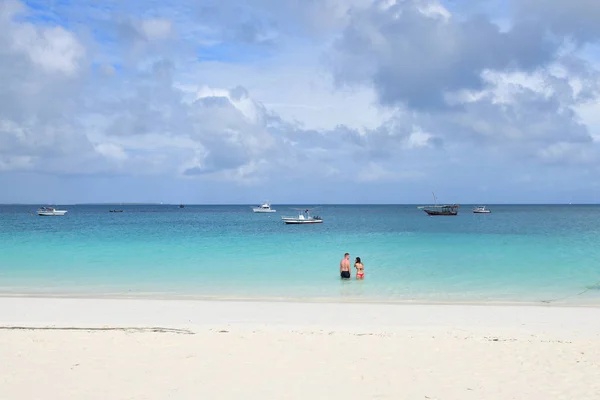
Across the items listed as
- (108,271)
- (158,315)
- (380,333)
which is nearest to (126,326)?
(158,315)

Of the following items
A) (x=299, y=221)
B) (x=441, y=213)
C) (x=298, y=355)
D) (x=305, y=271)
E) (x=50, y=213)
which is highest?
(x=441, y=213)

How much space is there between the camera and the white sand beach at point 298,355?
812cm

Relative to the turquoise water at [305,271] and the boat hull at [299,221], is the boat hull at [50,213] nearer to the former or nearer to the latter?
the boat hull at [299,221]

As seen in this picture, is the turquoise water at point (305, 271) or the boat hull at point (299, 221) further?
the boat hull at point (299, 221)

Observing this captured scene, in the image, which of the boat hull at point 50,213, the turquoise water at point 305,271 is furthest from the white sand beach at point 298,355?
the boat hull at point 50,213

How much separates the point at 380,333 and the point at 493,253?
2703 cm

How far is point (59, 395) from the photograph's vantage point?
7797 millimetres

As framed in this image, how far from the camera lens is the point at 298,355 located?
10102 mm

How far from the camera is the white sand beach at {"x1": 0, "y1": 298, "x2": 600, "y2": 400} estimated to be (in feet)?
26.6

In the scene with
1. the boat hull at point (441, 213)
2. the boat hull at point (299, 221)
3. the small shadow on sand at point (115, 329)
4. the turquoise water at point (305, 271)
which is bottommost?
the turquoise water at point (305, 271)

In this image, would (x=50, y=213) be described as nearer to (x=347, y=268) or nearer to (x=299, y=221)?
(x=299, y=221)

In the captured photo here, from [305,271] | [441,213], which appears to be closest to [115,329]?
[305,271]

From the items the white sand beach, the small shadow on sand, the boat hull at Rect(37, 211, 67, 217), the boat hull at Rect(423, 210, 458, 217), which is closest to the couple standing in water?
the white sand beach

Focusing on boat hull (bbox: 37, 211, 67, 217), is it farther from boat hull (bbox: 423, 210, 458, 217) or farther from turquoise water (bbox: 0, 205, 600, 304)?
boat hull (bbox: 423, 210, 458, 217)
